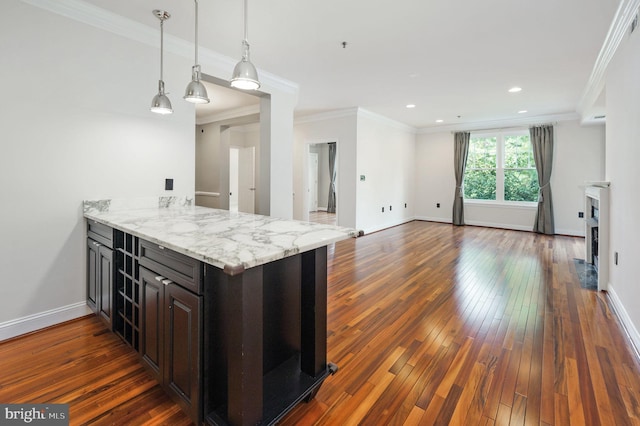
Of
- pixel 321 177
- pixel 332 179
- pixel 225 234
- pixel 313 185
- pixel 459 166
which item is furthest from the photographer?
pixel 321 177

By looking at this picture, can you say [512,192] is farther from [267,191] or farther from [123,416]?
[123,416]

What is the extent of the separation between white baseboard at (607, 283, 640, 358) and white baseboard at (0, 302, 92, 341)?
4.27 m

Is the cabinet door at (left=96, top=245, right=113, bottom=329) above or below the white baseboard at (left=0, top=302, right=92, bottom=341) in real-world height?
above

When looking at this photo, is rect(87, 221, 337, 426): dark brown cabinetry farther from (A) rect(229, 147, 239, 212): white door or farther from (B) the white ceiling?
(A) rect(229, 147, 239, 212): white door

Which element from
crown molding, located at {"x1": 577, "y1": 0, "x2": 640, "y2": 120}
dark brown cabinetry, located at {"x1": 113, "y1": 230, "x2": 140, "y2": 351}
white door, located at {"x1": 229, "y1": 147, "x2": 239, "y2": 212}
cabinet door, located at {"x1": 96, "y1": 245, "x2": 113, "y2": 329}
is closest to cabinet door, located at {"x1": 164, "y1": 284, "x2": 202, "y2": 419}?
dark brown cabinetry, located at {"x1": 113, "y1": 230, "x2": 140, "y2": 351}

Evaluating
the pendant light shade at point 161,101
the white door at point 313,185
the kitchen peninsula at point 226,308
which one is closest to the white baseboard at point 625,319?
the kitchen peninsula at point 226,308

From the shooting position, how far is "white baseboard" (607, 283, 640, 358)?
222cm

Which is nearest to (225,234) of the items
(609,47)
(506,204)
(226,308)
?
(226,308)

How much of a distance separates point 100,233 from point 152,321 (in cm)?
113

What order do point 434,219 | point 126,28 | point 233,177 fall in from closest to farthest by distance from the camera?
1. point 126,28
2. point 233,177
3. point 434,219

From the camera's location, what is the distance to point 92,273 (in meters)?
2.54

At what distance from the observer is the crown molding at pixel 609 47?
248 centimetres

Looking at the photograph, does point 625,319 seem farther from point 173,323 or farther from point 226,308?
point 173,323

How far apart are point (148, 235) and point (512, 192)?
25.9 feet
